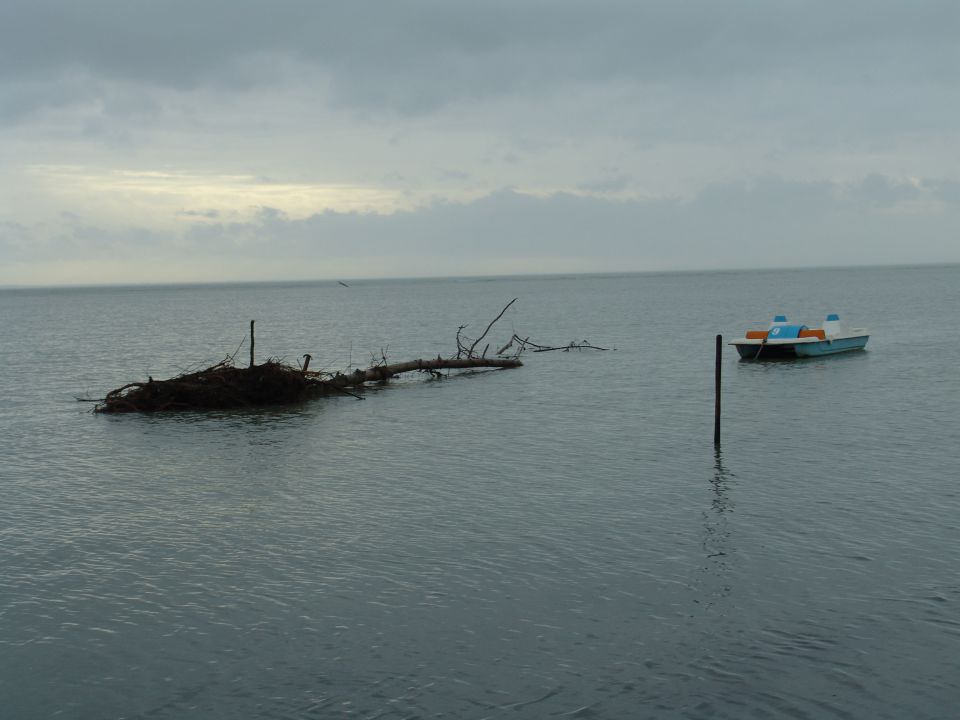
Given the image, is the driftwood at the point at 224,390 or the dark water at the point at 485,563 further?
the driftwood at the point at 224,390

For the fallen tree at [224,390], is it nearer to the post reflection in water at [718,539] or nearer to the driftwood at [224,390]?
the driftwood at [224,390]

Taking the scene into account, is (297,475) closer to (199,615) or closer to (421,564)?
(421,564)

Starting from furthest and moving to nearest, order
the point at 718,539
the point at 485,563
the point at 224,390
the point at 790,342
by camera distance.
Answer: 1. the point at 790,342
2. the point at 224,390
3. the point at 718,539
4. the point at 485,563

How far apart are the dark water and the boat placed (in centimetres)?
1402

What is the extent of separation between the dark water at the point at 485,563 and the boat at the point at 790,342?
14.0m

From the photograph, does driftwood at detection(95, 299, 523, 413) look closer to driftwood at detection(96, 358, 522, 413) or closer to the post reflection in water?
driftwood at detection(96, 358, 522, 413)

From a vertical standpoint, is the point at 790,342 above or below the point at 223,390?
above

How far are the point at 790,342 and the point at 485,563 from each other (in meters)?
34.4

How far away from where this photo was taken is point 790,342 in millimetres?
45219

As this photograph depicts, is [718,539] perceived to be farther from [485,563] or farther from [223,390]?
[223,390]

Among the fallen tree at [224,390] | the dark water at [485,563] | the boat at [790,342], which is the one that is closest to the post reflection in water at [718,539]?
the dark water at [485,563]

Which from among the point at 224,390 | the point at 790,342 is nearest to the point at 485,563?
the point at 224,390

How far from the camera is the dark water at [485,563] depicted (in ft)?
34.2

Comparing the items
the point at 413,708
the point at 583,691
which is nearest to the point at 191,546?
the point at 413,708
